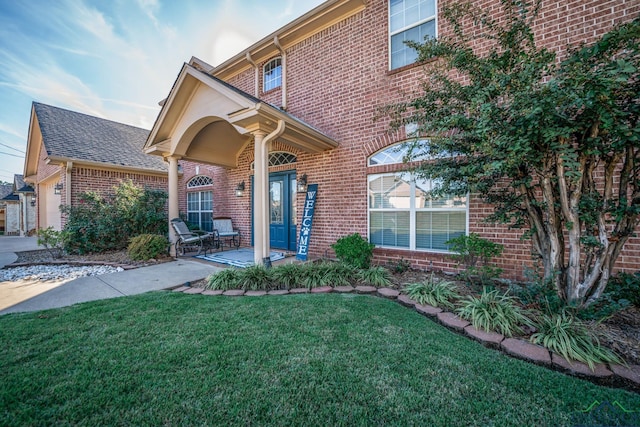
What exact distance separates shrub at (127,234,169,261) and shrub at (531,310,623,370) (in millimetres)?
7484

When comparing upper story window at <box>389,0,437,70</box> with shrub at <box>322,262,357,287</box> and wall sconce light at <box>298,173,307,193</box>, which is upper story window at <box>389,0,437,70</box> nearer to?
wall sconce light at <box>298,173,307,193</box>

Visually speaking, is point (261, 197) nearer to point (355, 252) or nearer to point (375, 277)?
point (355, 252)

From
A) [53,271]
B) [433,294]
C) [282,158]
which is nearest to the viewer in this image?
[433,294]

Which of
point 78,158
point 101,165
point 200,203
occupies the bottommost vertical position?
point 200,203

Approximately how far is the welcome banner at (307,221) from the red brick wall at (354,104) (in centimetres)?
19

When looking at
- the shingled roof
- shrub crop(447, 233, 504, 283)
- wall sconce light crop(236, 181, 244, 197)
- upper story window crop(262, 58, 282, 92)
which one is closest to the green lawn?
shrub crop(447, 233, 504, 283)

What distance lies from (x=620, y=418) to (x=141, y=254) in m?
7.98

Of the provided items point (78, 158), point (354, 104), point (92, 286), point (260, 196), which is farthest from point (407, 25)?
point (78, 158)

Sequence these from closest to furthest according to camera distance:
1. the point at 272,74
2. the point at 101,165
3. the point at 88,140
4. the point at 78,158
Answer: the point at 272,74 < the point at 78,158 < the point at 101,165 < the point at 88,140

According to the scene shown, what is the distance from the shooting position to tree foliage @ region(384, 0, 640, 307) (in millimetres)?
2258

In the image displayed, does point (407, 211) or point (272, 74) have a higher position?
point (272, 74)

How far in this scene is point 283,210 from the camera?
748 centimetres

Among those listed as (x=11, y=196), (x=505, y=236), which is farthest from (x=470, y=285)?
(x=11, y=196)

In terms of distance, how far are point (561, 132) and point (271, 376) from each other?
3.34 metres
